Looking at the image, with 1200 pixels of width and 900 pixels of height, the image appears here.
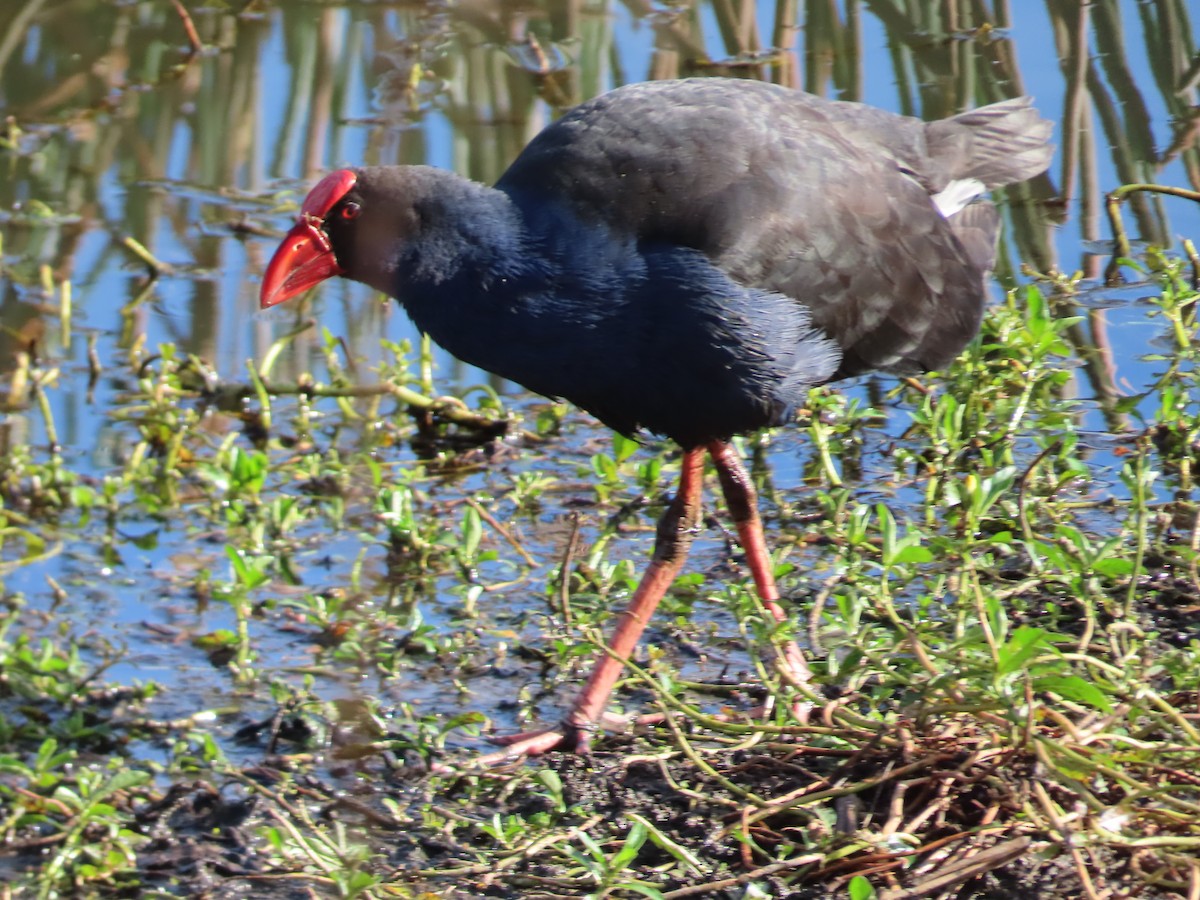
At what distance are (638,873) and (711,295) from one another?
0.97m

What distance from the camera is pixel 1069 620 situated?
10.1 feet

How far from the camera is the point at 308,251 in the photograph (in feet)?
10.3

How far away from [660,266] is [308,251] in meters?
0.67

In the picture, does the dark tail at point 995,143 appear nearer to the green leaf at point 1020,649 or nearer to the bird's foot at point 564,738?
the bird's foot at point 564,738


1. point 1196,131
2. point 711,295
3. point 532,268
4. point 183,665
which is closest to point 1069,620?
point 711,295

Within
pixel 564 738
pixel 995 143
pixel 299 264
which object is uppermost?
pixel 995 143

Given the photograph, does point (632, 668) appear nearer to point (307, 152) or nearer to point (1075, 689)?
point (1075, 689)

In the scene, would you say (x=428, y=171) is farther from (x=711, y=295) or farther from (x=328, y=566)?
(x=328, y=566)

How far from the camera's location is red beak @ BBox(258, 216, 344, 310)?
10.3 feet

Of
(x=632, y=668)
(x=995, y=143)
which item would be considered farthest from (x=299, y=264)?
(x=995, y=143)

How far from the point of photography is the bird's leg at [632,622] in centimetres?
307

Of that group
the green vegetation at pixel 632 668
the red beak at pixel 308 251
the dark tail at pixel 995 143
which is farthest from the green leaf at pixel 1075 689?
the dark tail at pixel 995 143

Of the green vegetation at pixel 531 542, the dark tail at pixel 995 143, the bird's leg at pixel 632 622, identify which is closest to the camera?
the green vegetation at pixel 531 542

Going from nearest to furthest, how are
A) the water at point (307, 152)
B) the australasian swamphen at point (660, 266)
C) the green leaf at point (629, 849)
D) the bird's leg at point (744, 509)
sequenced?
the green leaf at point (629, 849) < the australasian swamphen at point (660, 266) < the bird's leg at point (744, 509) < the water at point (307, 152)
